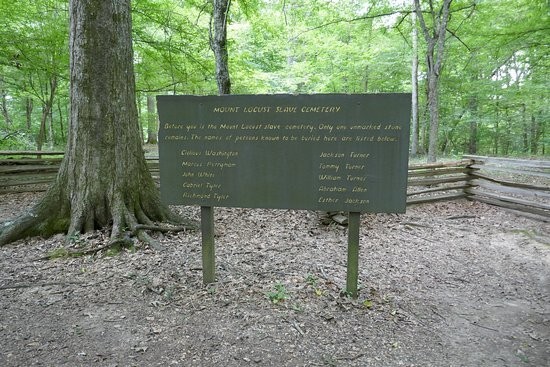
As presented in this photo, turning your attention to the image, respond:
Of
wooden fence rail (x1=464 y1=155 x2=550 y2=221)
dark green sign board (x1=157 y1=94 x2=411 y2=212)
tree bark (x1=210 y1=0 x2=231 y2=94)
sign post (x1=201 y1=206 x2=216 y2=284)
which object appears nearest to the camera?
dark green sign board (x1=157 y1=94 x2=411 y2=212)

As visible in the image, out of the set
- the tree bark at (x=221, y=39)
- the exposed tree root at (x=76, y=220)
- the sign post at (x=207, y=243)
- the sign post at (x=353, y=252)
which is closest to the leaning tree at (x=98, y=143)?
the exposed tree root at (x=76, y=220)

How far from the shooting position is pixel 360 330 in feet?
11.1

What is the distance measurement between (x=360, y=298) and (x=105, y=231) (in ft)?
12.5

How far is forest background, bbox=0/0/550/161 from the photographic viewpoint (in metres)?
10.9

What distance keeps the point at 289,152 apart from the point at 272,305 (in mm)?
1650

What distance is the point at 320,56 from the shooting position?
1802cm

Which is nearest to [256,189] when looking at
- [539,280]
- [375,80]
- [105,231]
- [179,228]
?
[179,228]

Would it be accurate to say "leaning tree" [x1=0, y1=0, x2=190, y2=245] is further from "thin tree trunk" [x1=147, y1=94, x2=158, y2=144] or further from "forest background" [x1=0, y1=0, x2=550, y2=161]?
"thin tree trunk" [x1=147, y1=94, x2=158, y2=144]

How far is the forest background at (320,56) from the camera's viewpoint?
10859 millimetres

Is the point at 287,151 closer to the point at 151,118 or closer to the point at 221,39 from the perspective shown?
the point at 221,39

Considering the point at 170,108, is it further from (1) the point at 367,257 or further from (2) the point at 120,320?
(1) the point at 367,257

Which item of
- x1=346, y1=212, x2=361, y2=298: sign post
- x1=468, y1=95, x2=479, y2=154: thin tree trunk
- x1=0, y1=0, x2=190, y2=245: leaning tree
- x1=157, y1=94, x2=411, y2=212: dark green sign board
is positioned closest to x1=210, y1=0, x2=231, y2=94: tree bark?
x1=0, y1=0, x2=190, y2=245: leaning tree

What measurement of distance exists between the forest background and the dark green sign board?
16.4 ft

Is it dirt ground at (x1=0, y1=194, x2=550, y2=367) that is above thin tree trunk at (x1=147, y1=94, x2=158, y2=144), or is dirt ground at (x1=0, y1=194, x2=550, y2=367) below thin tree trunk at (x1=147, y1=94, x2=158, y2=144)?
below
